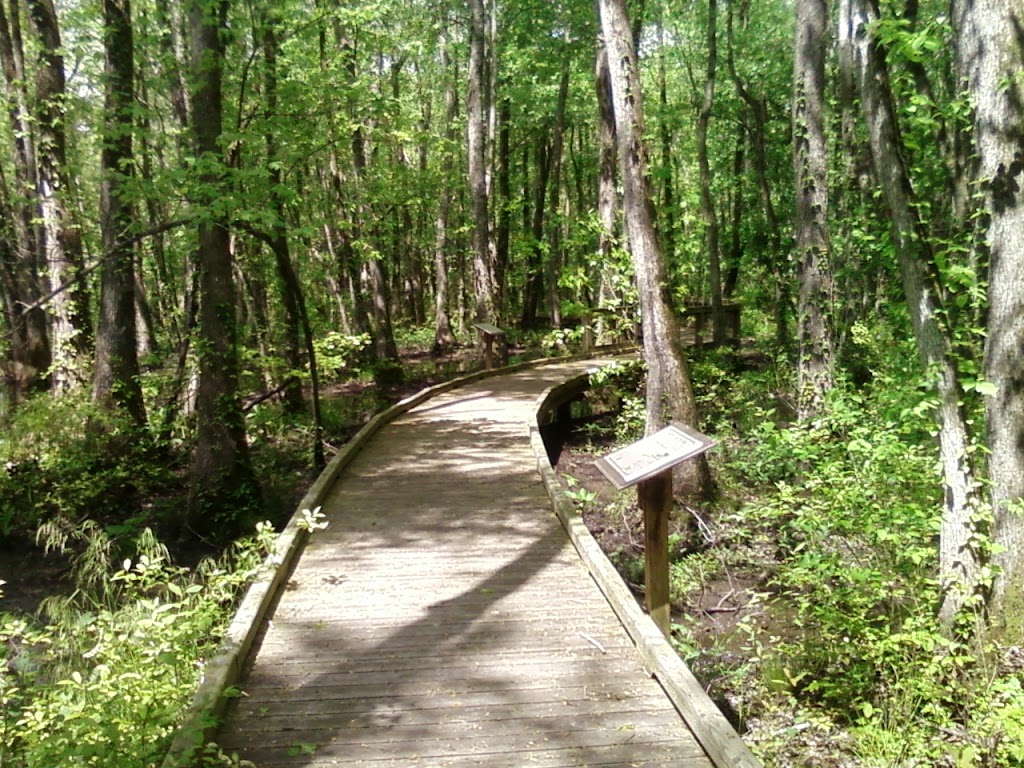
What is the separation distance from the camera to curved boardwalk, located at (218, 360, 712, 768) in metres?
3.74

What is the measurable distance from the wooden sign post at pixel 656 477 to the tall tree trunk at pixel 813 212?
5007mm

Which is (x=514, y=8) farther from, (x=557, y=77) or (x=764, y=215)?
(x=764, y=215)

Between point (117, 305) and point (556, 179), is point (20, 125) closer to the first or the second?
point (117, 305)

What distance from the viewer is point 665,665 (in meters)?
4.25

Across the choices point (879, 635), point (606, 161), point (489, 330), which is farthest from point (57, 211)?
point (879, 635)

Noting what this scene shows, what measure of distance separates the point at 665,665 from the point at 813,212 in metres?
6.95

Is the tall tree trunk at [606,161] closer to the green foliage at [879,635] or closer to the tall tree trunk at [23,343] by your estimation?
the green foliage at [879,635]

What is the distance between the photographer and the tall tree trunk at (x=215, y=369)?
8.70 metres

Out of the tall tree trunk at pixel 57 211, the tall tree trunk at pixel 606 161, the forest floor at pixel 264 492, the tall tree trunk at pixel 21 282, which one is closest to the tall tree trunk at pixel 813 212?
the tall tree trunk at pixel 606 161

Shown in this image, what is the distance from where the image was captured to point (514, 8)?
20.2 metres

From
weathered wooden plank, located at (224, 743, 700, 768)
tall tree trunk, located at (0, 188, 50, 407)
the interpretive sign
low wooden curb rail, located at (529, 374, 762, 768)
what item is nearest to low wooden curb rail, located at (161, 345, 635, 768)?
weathered wooden plank, located at (224, 743, 700, 768)

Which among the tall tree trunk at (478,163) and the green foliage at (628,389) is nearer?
the green foliage at (628,389)

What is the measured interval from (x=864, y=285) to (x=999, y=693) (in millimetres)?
12147

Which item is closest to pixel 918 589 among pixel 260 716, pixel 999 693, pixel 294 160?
pixel 999 693
